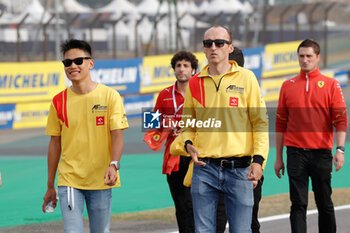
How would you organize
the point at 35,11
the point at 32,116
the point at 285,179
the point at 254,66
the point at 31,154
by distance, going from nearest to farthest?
the point at 285,179
the point at 31,154
the point at 32,116
the point at 254,66
the point at 35,11

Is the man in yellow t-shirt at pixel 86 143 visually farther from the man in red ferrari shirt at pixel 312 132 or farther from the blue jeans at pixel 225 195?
the man in red ferrari shirt at pixel 312 132

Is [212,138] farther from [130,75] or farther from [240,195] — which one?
[130,75]

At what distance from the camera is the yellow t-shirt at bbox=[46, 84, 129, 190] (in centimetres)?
576

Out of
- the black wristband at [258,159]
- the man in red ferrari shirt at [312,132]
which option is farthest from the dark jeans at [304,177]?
the black wristband at [258,159]

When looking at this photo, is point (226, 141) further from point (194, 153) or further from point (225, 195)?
point (225, 195)

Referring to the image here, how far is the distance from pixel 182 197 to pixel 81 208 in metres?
1.94

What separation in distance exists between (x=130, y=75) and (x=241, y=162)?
15509mm

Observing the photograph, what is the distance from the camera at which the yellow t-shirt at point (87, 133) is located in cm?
576

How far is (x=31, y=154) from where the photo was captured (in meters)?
15.9

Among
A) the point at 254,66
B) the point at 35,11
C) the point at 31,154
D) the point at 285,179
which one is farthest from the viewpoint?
the point at 35,11

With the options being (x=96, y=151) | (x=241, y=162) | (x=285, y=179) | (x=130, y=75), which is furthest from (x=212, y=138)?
(x=130, y=75)

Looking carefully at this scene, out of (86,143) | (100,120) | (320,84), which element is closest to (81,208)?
(86,143)

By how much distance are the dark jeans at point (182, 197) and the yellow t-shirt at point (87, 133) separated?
1.79 m

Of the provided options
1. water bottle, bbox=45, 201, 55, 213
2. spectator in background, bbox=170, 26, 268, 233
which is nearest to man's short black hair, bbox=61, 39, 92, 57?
spectator in background, bbox=170, 26, 268, 233
